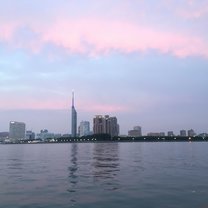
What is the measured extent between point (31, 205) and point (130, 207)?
7.83 meters

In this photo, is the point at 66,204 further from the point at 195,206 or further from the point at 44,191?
the point at 195,206

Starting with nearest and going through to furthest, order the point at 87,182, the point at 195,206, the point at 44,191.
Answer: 1. the point at 195,206
2. the point at 44,191
3. the point at 87,182

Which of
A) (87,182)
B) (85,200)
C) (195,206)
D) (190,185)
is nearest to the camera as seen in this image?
(195,206)

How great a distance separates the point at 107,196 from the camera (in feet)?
107

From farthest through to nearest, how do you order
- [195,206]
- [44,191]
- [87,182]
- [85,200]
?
[87,182] → [44,191] → [85,200] → [195,206]

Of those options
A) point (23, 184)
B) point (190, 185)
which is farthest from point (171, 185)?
point (23, 184)

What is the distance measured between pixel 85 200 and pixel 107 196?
262cm

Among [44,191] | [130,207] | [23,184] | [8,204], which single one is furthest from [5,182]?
[130,207]

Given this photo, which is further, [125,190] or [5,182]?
[5,182]

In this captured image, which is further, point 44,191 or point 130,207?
point 44,191

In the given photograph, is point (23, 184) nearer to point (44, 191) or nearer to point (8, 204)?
point (44, 191)

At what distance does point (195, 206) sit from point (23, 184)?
2061 centimetres

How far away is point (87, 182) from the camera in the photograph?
138 ft

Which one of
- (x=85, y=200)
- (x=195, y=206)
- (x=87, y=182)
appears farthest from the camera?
(x=87, y=182)
